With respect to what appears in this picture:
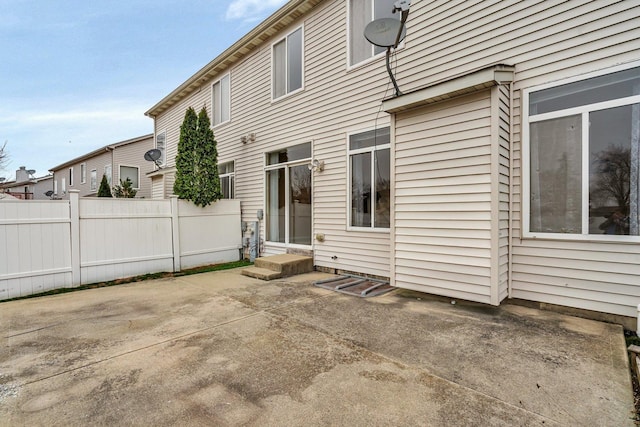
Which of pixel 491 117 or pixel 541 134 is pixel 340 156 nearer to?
pixel 491 117

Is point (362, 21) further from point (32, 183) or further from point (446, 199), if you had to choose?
point (32, 183)

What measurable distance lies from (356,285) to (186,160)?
505cm

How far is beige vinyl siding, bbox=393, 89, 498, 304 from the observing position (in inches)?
145

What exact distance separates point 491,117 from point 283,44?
5.85 metres

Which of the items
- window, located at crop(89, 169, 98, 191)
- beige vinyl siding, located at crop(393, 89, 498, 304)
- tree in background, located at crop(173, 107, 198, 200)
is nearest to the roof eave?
tree in background, located at crop(173, 107, 198, 200)

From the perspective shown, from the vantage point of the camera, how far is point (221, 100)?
385 inches

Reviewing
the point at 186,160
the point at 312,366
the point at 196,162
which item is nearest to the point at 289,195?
the point at 196,162

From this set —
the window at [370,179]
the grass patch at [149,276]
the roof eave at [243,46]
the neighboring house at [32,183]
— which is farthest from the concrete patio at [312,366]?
the neighboring house at [32,183]

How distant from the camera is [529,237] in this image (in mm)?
3775

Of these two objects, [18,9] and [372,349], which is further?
[18,9]

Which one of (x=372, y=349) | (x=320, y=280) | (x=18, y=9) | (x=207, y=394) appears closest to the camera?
(x=207, y=394)

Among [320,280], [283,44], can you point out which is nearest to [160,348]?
[320,280]

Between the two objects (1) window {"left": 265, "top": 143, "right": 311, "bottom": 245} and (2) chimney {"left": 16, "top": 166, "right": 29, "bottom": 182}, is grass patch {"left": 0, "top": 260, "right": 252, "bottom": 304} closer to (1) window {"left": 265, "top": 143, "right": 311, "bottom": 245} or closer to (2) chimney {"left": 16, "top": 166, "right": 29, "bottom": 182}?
(1) window {"left": 265, "top": 143, "right": 311, "bottom": 245}

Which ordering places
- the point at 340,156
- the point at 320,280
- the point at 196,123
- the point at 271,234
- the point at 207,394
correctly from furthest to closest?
1. the point at 271,234
2. the point at 196,123
3. the point at 340,156
4. the point at 320,280
5. the point at 207,394
